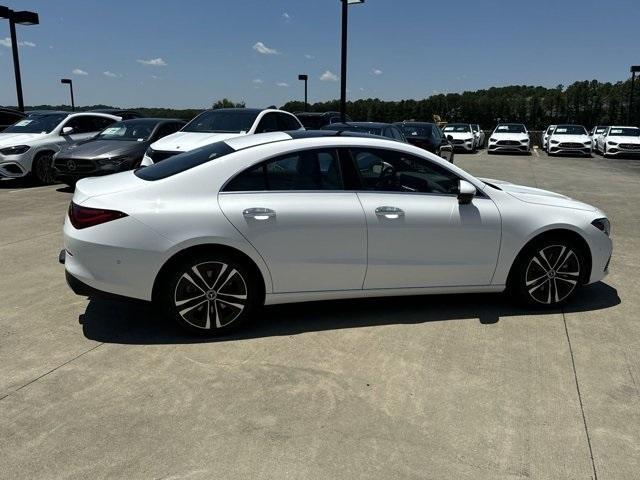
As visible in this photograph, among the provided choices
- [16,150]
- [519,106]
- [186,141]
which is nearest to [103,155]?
[186,141]

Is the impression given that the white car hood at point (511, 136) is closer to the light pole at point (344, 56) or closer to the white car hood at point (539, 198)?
the light pole at point (344, 56)

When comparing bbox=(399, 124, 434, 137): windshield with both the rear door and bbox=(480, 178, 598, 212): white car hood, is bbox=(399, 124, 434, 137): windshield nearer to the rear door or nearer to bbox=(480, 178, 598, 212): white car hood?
bbox=(480, 178, 598, 212): white car hood

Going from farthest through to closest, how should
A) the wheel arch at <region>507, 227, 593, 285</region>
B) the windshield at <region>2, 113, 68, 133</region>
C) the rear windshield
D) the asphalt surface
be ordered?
the windshield at <region>2, 113, 68, 133</region>, the wheel arch at <region>507, 227, 593, 285</region>, the rear windshield, the asphalt surface

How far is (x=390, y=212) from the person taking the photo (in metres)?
4.07

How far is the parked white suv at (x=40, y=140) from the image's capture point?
37.3ft

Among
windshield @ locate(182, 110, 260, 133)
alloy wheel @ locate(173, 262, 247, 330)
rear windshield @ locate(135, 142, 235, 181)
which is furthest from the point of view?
windshield @ locate(182, 110, 260, 133)

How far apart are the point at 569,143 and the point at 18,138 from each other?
21.2m

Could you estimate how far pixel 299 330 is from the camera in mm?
4141

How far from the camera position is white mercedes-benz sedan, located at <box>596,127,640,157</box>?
22.8 m

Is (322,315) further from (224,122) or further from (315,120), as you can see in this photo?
(315,120)

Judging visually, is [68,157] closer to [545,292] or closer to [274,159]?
[274,159]

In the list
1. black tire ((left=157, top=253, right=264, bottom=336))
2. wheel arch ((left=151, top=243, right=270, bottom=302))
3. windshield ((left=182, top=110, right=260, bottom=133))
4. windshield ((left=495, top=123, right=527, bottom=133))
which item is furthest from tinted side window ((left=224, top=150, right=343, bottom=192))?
windshield ((left=495, top=123, right=527, bottom=133))

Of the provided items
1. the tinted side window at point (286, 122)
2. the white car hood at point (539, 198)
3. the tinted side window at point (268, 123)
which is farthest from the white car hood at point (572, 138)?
the white car hood at point (539, 198)

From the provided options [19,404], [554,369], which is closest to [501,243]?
[554,369]
